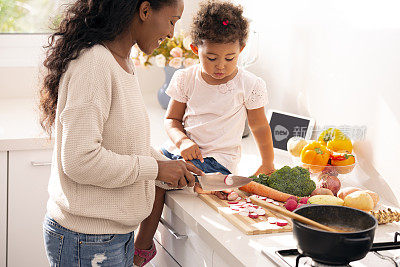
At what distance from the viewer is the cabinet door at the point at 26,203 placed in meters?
2.26

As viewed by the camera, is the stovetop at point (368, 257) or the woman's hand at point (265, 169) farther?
the woman's hand at point (265, 169)

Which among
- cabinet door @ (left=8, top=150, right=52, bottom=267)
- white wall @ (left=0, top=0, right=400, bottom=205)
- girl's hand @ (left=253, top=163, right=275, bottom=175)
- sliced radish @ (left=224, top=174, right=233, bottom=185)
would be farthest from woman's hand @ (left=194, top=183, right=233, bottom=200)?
cabinet door @ (left=8, top=150, right=52, bottom=267)

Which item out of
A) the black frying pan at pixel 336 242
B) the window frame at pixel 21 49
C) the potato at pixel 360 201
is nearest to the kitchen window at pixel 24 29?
the window frame at pixel 21 49

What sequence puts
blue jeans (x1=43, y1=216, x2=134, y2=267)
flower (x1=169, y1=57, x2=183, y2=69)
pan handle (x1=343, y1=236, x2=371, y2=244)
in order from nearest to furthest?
pan handle (x1=343, y1=236, x2=371, y2=244), blue jeans (x1=43, y1=216, x2=134, y2=267), flower (x1=169, y1=57, x2=183, y2=69)

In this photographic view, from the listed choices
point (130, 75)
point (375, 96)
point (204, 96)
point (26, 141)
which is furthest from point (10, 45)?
point (375, 96)

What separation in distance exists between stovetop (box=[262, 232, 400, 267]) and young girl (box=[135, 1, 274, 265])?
45 centimetres

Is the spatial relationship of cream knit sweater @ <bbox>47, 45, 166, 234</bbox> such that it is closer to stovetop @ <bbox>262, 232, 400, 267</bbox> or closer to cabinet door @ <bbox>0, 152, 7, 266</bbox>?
stovetop @ <bbox>262, 232, 400, 267</bbox>

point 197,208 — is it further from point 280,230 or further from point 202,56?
point 202,56

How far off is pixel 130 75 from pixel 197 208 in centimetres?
39

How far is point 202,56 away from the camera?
5.58 feet

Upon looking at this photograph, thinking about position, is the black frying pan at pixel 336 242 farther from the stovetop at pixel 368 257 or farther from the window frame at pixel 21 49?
the window frame at pixel 21 49

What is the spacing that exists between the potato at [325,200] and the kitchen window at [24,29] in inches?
68.2

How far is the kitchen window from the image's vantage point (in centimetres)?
283

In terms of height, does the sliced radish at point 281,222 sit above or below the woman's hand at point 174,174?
below
